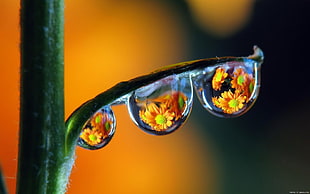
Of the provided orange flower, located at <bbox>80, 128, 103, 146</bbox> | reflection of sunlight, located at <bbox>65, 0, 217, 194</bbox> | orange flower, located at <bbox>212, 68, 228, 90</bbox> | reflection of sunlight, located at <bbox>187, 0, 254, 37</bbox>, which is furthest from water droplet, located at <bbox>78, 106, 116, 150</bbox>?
reflection of sunlight, located at <bbox>187, 0, 254, 37</bbox>

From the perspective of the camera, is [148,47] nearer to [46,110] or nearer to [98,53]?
[98,53]

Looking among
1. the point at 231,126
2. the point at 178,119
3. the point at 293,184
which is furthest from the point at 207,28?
the point at 178,119

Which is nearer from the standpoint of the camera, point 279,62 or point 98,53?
point 98,53

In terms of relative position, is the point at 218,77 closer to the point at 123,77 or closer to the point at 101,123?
the point at 101,123

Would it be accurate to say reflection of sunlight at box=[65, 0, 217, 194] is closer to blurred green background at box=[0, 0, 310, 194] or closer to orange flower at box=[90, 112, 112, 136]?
blurred green background at box=[0, 0, 310, 194]

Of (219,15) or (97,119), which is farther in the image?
(219,15)

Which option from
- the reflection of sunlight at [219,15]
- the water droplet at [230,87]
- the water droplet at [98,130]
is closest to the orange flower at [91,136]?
the water droplet at [98,130]

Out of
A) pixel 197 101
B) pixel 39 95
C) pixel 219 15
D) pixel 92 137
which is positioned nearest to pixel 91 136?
pixel 92 137
